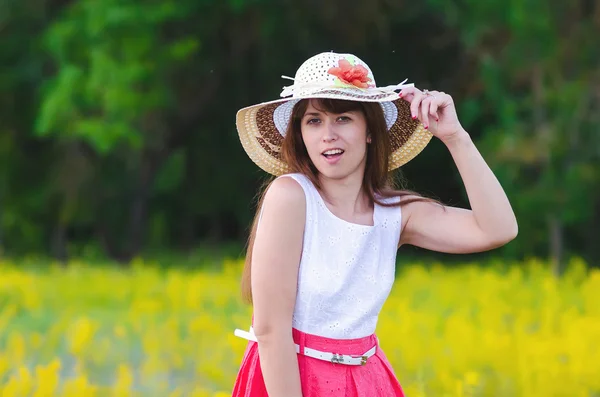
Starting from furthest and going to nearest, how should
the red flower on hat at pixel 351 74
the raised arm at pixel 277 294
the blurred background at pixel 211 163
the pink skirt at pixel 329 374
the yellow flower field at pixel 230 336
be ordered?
the blurred background at pixel 211 163 < the yellow flower field at pixel 230 336 < the red flower on hat at pixel 351 74 < the pink skirt at pixel 329 374 < the raised arm at pixel 277 294

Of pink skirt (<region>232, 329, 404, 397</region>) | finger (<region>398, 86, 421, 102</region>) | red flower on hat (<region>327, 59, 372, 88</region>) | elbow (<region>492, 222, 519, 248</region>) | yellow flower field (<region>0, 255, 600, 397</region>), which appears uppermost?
red flower on hat (<region>327, 59, 372, 88</region>)

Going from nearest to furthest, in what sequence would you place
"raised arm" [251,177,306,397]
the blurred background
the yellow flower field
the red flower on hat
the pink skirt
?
"raised arm" [251,177,306,397] → the pink skirt → the red flower on hat → the yellow flower field → the blurred background

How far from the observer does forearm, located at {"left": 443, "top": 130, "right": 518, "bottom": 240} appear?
230 centimetres

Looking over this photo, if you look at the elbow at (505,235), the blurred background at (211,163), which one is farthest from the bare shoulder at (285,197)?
the blurred background at (211,163)

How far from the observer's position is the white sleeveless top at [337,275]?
219cm

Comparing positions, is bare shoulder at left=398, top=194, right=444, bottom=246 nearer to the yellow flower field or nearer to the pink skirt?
the pink skirt

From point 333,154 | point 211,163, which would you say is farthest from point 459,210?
point 211,163

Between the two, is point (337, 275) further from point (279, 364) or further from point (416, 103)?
point (416, 103)

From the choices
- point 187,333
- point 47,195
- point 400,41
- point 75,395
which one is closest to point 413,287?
point 187,333

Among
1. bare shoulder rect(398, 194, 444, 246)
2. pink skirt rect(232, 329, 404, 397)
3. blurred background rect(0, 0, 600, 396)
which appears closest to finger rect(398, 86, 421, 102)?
bare shoulder rect(398, 194, 444, 246)

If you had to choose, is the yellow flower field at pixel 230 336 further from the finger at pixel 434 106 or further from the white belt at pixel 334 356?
the finger at pixel 434 106

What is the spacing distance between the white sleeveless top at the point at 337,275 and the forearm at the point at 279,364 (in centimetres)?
10

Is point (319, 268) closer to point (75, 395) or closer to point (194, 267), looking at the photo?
point (75, 395)

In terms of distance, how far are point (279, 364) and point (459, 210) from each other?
24.8 inches
